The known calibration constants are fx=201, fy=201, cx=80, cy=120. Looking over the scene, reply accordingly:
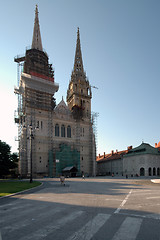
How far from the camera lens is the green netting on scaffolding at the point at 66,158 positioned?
6231cm

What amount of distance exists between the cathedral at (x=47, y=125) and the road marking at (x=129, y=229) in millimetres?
50078

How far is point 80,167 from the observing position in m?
68.4

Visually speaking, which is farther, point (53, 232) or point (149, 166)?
point (149, 166)

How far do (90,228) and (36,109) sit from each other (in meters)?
59.6

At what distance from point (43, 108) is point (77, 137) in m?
15.6

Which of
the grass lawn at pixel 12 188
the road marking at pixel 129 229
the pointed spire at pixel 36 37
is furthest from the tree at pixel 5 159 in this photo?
the pointed spire at pixel 36 37

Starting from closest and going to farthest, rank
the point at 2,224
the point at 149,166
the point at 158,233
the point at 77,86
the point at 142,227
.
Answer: the point at 158,233, the point at 142,227, the point at 2,224, the point at 149,166, the point at 77,86

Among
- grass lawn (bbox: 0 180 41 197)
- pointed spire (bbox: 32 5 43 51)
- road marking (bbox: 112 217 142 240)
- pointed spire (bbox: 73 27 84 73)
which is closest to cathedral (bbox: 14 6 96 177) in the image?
pointed spire (bbox: 32 5 43 51)

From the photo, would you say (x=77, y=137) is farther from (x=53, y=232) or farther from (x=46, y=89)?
(x=53, y=232)

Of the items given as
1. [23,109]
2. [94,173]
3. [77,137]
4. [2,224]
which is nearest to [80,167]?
[94,173]

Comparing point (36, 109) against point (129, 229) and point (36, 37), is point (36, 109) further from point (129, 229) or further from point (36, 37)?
point (129, 229)

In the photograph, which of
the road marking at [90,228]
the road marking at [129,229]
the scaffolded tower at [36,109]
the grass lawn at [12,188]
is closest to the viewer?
the road marking at [129,229]

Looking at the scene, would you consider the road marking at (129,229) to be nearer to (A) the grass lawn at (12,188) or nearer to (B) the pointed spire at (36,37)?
(A) the grass lawn at (12,188)

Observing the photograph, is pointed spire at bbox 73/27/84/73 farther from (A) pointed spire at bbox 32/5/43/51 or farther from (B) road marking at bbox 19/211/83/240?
(B) road marking at bbox 19/211/83/240
